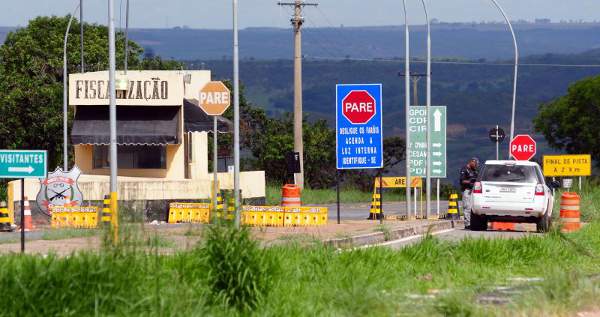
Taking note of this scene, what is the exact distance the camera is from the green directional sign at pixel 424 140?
146 feet

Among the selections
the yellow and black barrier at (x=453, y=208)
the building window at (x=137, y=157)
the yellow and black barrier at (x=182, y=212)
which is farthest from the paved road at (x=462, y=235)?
the building window at (x=137, y=157)

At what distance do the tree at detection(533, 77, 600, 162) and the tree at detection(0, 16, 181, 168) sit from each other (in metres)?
39.1

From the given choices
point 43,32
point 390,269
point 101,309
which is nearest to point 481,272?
point 390,269

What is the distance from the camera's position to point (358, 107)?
31156 millimetres

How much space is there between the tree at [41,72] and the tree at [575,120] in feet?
128

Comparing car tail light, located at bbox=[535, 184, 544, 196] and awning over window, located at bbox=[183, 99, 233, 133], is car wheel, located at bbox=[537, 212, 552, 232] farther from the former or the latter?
awning over window, located at bbox=[183, 99, 233, 133]

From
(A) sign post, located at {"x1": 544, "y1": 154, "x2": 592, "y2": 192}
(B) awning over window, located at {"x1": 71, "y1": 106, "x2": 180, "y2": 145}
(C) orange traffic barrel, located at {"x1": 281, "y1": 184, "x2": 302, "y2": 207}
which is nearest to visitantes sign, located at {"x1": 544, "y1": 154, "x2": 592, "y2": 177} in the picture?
(A) sign post, located at {"x1": 544, "y1": 154, "x2": 592, "y2": 192}

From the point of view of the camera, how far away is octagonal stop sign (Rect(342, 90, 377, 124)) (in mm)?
31000

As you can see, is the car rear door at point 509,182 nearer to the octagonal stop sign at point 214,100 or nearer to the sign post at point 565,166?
the octagonal stop sign at point 214,100

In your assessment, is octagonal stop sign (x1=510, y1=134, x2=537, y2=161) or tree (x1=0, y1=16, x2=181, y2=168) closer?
octagonal stop sign (x1=510, y1=134, x2=537, y2=161)

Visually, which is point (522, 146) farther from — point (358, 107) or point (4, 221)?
point (4, 221)

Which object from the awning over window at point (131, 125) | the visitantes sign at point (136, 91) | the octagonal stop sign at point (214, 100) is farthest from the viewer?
the visitantes sign at point (136, 91)

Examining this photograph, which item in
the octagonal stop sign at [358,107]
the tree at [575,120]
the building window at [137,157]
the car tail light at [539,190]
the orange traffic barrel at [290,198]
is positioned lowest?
the orange traffic barrel at [290,198]

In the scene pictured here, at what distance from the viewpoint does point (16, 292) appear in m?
11.7
